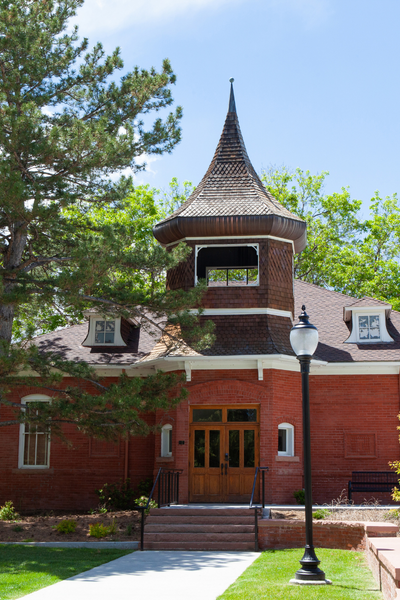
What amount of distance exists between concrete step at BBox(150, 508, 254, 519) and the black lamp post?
17.1ft

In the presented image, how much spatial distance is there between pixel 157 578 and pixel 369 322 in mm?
11888

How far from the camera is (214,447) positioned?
1703 centimetres

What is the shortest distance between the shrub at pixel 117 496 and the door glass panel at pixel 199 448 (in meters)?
2.36

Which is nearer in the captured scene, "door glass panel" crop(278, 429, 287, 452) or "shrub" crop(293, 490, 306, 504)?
"shrub" crop(293, 490, 306, 504)

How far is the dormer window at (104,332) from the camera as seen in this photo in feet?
66.2

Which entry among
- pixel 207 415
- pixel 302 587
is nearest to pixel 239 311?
pixel 207 415

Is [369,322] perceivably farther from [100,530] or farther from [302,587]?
[302,587]

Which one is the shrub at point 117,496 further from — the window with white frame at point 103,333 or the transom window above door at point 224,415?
the window with white frame at point 103,333

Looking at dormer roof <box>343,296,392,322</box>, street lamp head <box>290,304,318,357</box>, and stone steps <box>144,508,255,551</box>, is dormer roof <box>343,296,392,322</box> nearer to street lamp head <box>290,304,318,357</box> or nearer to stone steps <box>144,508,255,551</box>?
stone steps <box>144,508,255,551</box>

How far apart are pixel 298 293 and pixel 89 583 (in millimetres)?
15028

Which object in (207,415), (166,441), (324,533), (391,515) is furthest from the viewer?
(166,441)

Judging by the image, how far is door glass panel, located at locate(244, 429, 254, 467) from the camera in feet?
55.4

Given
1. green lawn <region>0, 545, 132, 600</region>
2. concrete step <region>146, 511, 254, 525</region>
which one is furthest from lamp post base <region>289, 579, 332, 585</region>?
concrete step <region>146, 511, 254, 525</region>

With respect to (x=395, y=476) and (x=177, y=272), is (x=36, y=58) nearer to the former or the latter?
(x=177, y=272)
